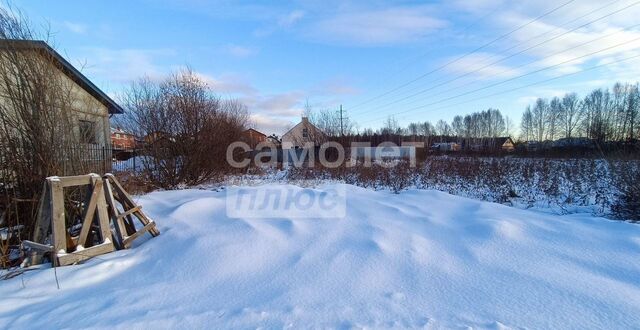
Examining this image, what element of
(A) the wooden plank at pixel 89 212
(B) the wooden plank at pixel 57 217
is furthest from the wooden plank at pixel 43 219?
(A) the wooden plank at pixel 89 212

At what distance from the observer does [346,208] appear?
5047 mm

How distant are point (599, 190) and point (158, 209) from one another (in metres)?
9.92

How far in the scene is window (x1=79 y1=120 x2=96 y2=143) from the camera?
4863mm

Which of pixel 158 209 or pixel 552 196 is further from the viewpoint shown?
pixel 552 196

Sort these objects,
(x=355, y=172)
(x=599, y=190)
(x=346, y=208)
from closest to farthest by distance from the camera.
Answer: (x=346, y=208) < (x=599, y=190) < (x=355, y=172)

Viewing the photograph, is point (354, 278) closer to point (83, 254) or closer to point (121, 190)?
point (83, 254)

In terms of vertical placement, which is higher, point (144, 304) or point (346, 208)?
point (346, 208)

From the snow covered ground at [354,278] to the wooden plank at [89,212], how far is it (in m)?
0.33

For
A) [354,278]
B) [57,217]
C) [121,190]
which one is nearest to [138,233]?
Answer: [121,190]

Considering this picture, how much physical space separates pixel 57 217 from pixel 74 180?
0.49 metres

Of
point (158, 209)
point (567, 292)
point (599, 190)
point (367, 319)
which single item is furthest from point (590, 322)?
point (599, 190)

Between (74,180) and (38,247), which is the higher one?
(74,180)

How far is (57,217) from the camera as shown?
347cm

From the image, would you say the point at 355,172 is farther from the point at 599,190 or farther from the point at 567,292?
the point at 567,292
